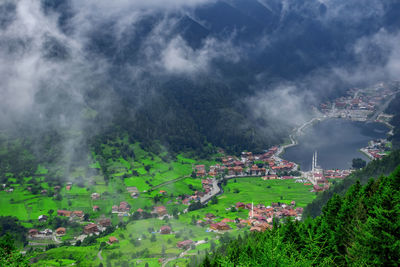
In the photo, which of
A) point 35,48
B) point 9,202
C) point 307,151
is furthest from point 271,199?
point 35,48

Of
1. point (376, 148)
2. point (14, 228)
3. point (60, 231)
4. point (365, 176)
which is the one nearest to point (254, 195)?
point (365, 176)

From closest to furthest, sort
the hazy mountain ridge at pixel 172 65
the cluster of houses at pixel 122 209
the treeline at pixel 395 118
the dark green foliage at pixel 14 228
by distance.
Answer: the dark green foliage at pixel 14 228 < the cluster of houses at pixel 122 209 < the treeline at pixel 395 118 < the hazy mountain ridge at pixel 172 65

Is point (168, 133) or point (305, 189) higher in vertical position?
point (168, 133)

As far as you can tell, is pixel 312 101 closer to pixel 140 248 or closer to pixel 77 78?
pixel 77 78

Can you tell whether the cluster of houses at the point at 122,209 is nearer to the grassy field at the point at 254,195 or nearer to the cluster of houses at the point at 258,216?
the grassy field at the point at 254,195

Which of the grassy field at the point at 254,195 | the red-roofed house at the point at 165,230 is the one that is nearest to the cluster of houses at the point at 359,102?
the grassy field at the point at 254,195

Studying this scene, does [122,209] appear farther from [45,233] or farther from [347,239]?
[347,239]
